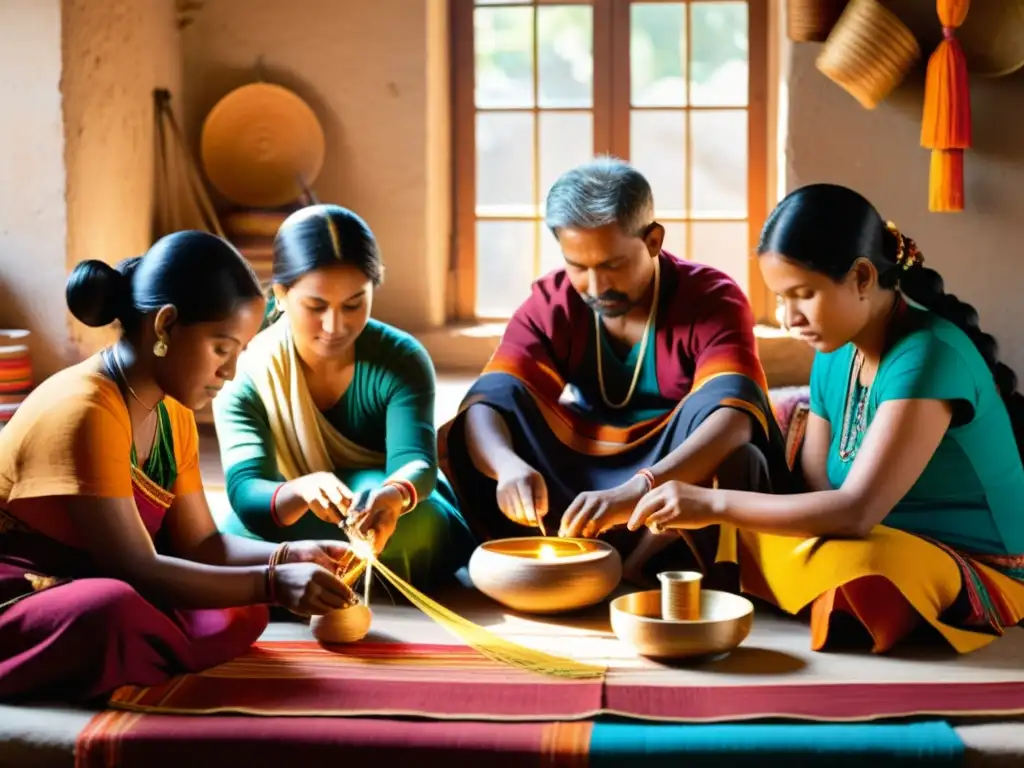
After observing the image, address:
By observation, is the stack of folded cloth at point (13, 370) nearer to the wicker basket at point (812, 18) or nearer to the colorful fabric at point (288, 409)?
the colorful fabric at point (288, 409)

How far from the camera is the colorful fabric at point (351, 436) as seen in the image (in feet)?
10.5

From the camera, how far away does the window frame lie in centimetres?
534

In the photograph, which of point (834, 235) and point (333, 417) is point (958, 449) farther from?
point (333, 417)

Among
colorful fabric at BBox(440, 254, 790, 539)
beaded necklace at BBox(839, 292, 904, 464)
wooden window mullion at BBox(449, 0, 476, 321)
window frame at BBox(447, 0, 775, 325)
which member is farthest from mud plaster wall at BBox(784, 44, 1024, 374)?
beaded necklace at BBox(839, 292, 904, 464)

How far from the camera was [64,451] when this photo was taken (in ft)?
8.13

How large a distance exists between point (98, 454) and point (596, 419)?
4.70 ft

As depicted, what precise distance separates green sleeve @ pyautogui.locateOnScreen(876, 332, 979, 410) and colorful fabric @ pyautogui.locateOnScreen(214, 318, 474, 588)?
105cm

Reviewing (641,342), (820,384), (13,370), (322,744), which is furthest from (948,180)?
(322,744)

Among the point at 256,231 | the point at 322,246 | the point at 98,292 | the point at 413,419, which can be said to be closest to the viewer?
the point at 98,292

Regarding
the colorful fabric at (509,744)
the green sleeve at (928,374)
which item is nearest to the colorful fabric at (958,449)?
the green sleeve at (928,374)

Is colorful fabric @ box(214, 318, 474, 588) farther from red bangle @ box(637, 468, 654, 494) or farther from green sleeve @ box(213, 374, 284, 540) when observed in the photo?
red bangle @ box(637, 468, 654, 494)

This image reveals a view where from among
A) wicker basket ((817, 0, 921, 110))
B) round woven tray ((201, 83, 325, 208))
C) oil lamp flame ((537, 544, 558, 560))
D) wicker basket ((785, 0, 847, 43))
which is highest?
wicker basket ((785, 0, 847, 43))

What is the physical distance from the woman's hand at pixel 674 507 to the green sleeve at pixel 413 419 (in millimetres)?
555

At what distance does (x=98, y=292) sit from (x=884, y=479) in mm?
1543
